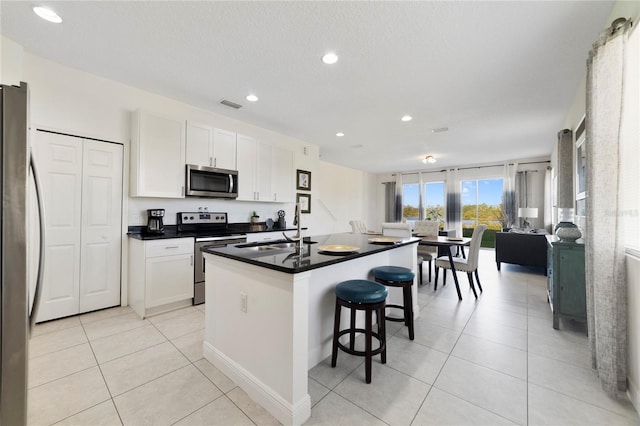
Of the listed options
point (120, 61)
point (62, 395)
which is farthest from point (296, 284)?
point (120, 61)

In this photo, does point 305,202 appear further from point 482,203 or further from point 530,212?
point 482,203

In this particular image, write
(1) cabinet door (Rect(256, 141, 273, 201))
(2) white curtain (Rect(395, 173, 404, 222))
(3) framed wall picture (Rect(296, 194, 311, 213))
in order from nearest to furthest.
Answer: (1) cabinet door (Rect(256, 141, 273, 201))
(3) framed wall picture (Rect(296, 194, 311, 213))
(2) white curtain (Rect(395, 173, 404, 222))

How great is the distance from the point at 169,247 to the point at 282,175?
224cm

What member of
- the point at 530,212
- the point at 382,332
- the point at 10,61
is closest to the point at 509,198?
the point at 530,212

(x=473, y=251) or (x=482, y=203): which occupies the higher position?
(x=482, y=203)

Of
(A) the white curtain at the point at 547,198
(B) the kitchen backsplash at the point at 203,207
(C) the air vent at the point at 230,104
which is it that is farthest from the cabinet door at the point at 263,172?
(A) the white curtain at the point at 547,198

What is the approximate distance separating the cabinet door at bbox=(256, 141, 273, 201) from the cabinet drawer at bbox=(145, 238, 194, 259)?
1.45m

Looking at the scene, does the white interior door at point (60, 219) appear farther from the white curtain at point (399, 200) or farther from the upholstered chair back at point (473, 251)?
the white curtain at point (399, 200)

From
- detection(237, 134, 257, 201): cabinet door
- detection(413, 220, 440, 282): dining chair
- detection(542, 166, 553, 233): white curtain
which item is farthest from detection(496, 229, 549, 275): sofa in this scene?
detection(237, 134, 257, 201): cabinet door

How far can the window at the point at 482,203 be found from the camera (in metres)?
7.41

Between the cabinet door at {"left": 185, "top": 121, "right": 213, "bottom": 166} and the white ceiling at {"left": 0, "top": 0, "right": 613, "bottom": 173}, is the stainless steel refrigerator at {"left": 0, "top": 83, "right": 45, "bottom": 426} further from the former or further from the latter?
the cabinet door at {"left": 185, "top": 121, "right": 213, "bottom": 166}

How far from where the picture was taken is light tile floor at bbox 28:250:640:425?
146cm

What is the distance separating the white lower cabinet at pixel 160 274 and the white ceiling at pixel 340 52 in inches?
73.3

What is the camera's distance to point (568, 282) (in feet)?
8.07
